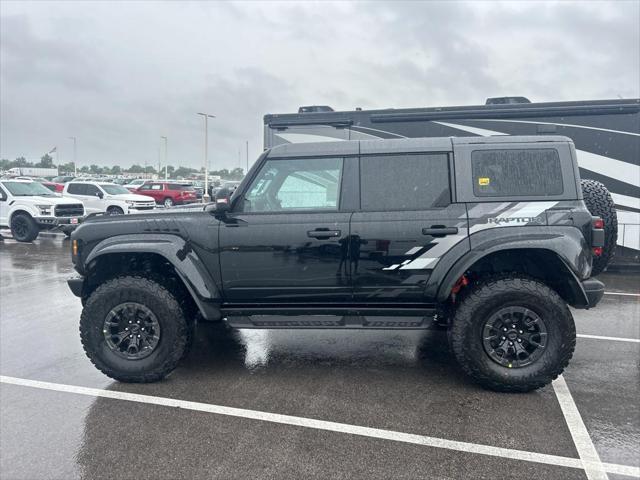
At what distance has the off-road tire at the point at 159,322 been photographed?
154 inches

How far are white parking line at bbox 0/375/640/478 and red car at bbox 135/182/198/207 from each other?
25.0m

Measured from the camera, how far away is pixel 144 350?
398 cm

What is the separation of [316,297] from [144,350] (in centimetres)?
153

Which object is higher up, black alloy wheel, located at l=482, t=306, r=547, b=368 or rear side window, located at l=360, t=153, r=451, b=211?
rear side window, located at l=360, t=153, r=451, b=211

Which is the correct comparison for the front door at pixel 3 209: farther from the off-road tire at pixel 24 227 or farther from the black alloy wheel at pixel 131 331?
the black alloy wheel at pixel 131 331

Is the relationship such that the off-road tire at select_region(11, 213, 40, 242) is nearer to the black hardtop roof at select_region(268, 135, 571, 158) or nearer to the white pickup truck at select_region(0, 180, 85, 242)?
the white pickup truck at select_region(0, 180, 85, 242)

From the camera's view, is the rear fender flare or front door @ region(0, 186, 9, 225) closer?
the rear fender flare

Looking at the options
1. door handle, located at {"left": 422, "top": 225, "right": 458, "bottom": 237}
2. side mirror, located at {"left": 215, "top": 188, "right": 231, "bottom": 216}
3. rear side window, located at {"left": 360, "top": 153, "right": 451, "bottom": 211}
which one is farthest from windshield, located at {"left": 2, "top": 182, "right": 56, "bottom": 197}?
door handle, located at {"left": 422, "top": 225, "right": 458, "bottom": 237}

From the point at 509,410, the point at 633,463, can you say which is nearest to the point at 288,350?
the point at 509,410

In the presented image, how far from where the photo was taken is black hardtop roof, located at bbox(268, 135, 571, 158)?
12.8 feet

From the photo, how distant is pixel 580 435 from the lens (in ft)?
10.1

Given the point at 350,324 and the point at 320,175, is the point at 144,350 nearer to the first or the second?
the point at 350,324

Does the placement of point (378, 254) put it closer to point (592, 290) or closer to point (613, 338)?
point (592, 290)

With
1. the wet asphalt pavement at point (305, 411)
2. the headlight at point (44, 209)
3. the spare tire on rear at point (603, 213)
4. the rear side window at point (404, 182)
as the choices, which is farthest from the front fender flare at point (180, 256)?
the headlight at point (44, 209)
